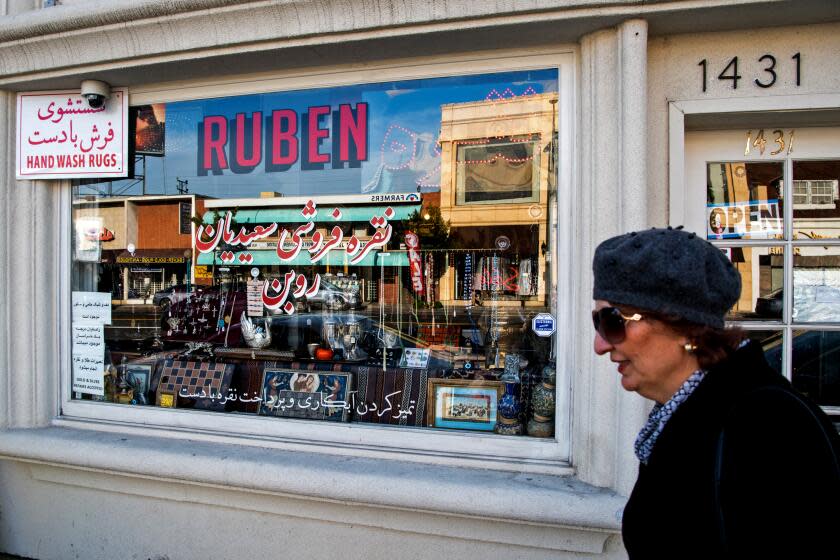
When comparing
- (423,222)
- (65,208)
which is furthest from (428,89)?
(65,208)

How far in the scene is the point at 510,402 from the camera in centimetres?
302

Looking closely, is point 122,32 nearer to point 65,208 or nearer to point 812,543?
point 65,208

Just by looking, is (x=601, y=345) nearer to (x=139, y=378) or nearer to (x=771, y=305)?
(x=771, y=305)

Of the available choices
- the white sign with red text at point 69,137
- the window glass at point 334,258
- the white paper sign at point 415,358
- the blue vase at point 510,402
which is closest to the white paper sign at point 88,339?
the window glass at point 334,258

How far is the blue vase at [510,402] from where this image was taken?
2.99 m

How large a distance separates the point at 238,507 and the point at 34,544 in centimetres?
148

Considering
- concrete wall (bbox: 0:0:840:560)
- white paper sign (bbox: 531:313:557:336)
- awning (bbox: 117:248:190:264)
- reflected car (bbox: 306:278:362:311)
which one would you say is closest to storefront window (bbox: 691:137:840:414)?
concrete wall (bbox: 0:0:840:560)

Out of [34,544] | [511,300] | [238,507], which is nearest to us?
[238,507]

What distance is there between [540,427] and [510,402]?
219 millimetres

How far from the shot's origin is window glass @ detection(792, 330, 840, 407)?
265 centimetres

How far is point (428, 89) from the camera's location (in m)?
3.10

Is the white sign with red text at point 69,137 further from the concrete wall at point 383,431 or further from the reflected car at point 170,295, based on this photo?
the reflected car at point 170,295

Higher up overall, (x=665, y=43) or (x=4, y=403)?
(x=665, y=43)

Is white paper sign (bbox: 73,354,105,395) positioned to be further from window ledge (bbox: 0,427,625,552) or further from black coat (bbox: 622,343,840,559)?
black coat (bbox: 622,343,840,559)
